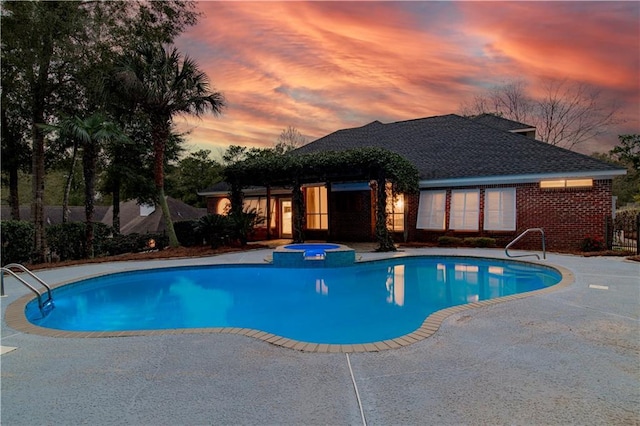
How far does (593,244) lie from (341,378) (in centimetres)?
1225

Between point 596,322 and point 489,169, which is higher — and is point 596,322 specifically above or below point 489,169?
below

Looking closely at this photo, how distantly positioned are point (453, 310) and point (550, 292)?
2413 millimetres

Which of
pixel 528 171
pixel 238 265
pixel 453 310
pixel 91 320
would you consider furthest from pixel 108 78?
pixel 528 171

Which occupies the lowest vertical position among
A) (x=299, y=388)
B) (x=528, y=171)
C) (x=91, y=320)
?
(x=91, y=320)

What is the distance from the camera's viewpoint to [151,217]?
23594 millimetres

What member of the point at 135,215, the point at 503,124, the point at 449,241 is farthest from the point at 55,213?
the point at 503,124

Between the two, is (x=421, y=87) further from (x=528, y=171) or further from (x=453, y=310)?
(x=453, y=310)

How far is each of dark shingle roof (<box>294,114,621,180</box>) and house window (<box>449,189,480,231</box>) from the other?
Result: 2.51ft

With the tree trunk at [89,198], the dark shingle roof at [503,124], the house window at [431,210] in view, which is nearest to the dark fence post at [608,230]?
the house window at [431,210]

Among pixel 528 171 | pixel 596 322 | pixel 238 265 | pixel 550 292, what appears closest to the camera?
pixel 596 322

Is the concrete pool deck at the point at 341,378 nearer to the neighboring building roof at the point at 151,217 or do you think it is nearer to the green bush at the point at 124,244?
the green bush at the point at 124,244

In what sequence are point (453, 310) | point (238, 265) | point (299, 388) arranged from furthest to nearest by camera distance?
point (238, 265) → point (453, 310) → point (299, 388)

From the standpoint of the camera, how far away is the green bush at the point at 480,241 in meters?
13.2

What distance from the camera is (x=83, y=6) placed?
11.8m
